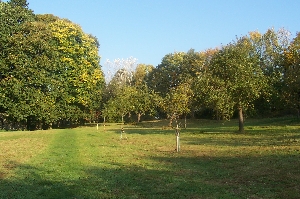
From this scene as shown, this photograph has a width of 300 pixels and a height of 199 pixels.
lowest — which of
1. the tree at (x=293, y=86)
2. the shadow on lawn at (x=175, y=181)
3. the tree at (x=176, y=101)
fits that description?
the shadow on lawn at (x=175, y=181)

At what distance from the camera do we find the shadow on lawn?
1070cm

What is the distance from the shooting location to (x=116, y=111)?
49.5 metres

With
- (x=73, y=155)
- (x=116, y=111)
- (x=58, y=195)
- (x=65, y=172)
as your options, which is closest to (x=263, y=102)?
(x=116, y=111)

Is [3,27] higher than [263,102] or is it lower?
higher

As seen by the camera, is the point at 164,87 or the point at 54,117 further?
the point at 164,87

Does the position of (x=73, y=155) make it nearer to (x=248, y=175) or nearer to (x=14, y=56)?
(x=248, y=175)

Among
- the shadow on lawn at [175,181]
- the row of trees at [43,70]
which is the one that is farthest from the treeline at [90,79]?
the shadow on lawn at [175,181]

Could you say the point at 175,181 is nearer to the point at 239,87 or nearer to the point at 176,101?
the point at 176,101

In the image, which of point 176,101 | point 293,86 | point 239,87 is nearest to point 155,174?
point 176,101

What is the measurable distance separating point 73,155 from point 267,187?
1238cm

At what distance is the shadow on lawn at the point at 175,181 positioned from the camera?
10.7 meters

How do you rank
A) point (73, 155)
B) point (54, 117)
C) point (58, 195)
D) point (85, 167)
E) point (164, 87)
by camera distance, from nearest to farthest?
1. point (58, 195)
2. point (85, 167)
3. point (73, 155)
4. point (54, 117)
5. point (164, 87)

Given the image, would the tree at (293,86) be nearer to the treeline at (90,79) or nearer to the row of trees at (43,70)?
the treeline at (90,79)

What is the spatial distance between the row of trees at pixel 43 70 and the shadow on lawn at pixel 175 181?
33.2 metres
